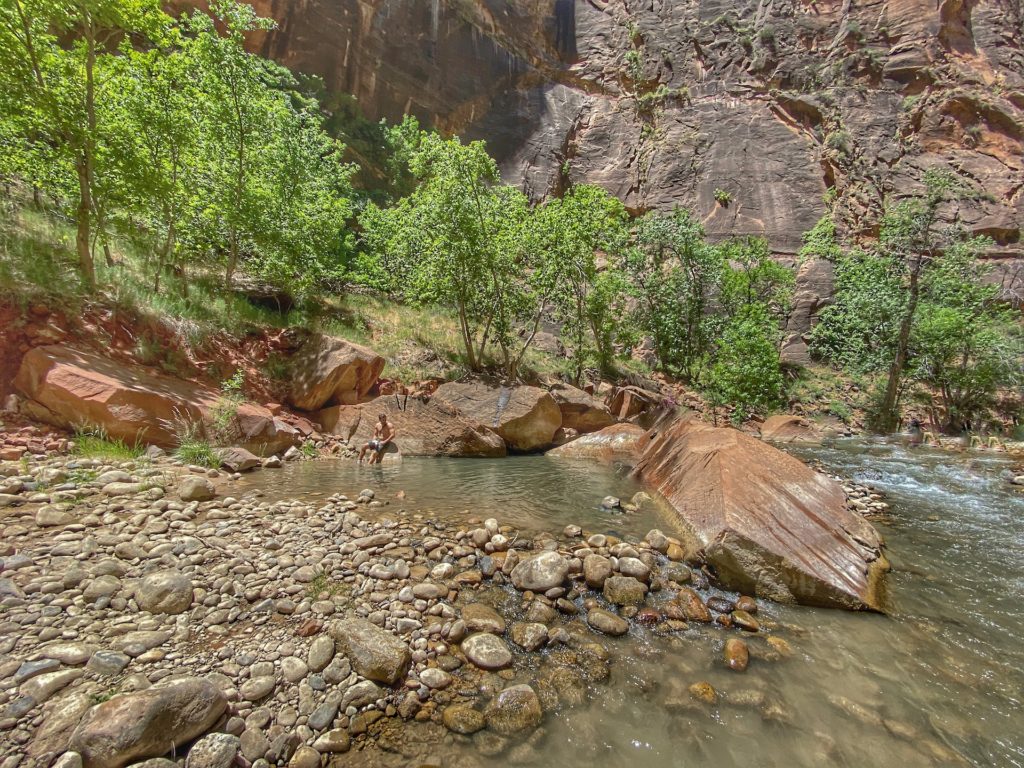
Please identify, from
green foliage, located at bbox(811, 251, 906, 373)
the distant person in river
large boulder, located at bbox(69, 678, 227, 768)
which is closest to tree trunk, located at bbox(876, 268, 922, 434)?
green foliage, located at bbox(811, 251, 906, 373)

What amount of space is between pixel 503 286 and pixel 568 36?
3644cm

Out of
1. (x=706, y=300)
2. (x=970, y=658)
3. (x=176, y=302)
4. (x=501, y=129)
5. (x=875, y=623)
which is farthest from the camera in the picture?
(x=501, y=129)

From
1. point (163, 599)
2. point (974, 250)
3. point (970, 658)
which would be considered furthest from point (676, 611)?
point (974, 250)

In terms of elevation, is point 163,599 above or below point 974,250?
below

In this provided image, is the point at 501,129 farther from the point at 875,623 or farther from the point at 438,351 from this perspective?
the point at 875,623

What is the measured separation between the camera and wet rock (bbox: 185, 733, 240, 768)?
2.12 meters

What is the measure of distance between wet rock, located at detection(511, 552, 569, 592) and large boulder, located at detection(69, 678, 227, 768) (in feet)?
8.28

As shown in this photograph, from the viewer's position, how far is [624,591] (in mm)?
4098

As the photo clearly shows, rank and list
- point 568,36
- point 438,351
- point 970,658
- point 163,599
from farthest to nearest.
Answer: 1. point 568,36
2. point 438,351
3. point 970,658
4. point 163,599

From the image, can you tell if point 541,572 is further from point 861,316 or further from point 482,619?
point 861,316

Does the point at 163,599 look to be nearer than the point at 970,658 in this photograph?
Yes

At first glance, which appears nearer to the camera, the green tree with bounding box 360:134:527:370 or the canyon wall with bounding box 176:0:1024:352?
the green tree with bounding box 360:134:527:370

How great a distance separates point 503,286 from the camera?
53.1 feet

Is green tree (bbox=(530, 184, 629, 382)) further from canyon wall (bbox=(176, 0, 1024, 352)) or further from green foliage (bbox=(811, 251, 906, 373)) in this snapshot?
canyon wall (bbox=(176, 0, 1024, 352))
